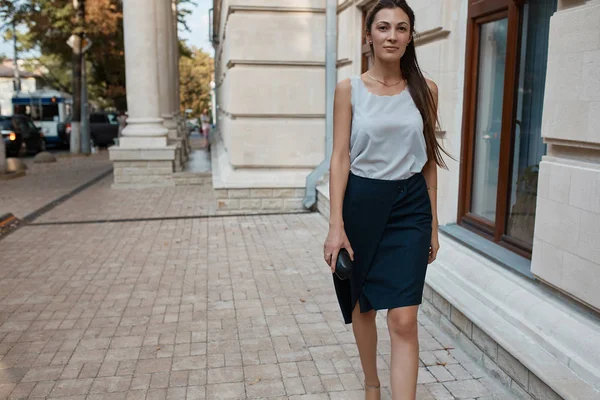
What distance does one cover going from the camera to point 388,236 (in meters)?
2.70

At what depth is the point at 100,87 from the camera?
36.9m

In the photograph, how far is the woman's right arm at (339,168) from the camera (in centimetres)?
267

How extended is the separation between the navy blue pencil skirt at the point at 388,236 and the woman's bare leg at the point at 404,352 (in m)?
0.05

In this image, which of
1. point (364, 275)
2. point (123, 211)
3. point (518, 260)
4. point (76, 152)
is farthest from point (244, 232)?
point (76, 152)

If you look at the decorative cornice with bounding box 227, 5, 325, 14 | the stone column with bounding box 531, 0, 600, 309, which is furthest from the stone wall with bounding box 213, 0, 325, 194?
the stone column with bounding box 531, 0, 600, 309

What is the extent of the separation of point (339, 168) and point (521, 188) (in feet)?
6.85

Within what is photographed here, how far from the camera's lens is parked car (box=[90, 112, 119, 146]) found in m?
31.2

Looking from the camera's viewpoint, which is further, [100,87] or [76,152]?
[100,87]

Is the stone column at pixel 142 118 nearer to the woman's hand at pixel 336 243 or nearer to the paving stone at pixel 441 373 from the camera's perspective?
the paving stone at pixel 441 373

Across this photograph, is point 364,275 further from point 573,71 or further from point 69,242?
point 69,242

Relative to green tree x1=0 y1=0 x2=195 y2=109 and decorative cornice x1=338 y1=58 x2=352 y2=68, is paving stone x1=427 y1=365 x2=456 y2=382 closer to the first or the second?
decorative cornice x1=338 y1=58 x2=352 y2=68

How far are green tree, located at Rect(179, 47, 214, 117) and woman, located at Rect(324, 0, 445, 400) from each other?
59.7 metres

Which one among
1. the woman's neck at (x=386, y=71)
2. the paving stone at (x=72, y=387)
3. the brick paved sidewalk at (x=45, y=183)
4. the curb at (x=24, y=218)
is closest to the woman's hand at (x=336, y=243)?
the woman's neck at (x=386, y=71)

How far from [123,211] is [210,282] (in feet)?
15.1
